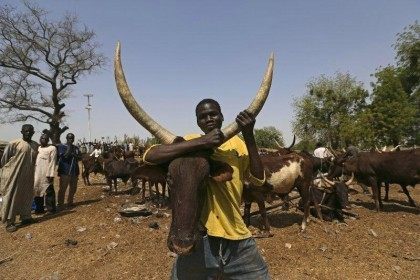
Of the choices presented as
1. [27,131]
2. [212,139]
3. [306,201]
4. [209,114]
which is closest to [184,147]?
[212,139]

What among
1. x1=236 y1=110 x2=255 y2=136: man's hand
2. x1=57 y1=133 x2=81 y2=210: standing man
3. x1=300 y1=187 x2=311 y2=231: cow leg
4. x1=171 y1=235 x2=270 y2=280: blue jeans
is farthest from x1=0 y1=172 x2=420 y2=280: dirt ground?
x1=236 y1=110 x2=255 y2=136: man's hand

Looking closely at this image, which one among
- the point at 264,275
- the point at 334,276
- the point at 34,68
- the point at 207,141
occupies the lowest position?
the point at 334,276

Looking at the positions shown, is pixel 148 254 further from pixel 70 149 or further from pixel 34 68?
pixel 34 68

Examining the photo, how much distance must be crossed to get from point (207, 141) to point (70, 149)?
9.11 meters

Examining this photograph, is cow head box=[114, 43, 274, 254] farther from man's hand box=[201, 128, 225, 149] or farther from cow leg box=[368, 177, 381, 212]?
cow leg box=[368, 177, 381, 212]

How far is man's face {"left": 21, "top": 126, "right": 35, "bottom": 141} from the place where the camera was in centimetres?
880

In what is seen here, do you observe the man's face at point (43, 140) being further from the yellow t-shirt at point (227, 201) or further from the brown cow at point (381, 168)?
the yellow t-shirt at point (227, 201)

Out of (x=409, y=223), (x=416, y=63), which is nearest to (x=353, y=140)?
(x=416, y=63)

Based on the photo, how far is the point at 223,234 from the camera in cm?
268

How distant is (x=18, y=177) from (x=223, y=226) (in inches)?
304

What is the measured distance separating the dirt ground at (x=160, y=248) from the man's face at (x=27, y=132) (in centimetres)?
205

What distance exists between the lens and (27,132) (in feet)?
28.9

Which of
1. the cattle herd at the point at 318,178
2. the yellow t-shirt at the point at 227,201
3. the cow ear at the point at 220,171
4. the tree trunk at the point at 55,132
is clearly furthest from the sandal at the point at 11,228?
the tree trunk at the point at 55,132

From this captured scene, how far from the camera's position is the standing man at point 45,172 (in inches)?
394
